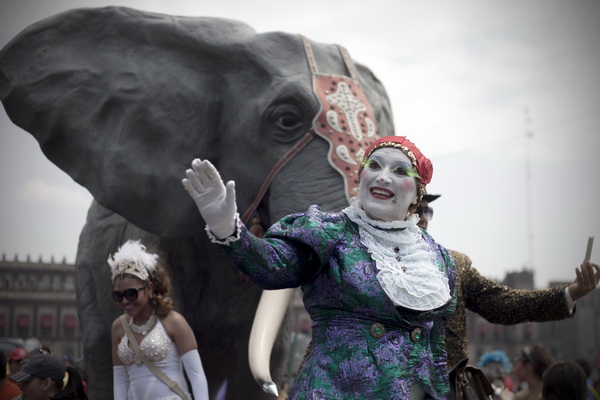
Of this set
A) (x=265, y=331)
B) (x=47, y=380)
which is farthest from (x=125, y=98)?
(x=47, y=380)

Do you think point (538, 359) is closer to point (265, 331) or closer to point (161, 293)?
point (265, 331)

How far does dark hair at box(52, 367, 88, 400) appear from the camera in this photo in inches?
205

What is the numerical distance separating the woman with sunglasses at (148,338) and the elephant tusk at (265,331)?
0.28 metres

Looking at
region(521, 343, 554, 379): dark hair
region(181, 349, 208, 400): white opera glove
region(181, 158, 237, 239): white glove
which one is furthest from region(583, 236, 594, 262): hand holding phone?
region(521, 343, 554, 379): dark hair

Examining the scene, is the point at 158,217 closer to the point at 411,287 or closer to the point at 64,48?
the point at 64,48

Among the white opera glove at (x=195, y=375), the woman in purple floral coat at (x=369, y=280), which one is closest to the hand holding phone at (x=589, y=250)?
the woman in purple floral coat at (x=369, y=280)

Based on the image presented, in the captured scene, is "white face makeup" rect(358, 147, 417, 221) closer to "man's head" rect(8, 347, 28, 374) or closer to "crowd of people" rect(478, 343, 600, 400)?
"crowd of people" rect(478, 343, 600, 400)

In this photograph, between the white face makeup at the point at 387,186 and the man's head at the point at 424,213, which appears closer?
the white face makeup at the point at 387,186

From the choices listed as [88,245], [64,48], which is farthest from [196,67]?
[88,245]

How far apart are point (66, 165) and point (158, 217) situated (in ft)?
2.81

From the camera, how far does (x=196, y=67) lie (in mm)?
7324

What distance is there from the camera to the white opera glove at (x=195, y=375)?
5.22m

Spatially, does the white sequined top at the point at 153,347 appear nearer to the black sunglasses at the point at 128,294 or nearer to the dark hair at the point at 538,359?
the black sunglasses at the point at 128,294

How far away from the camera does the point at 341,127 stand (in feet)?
21.6
